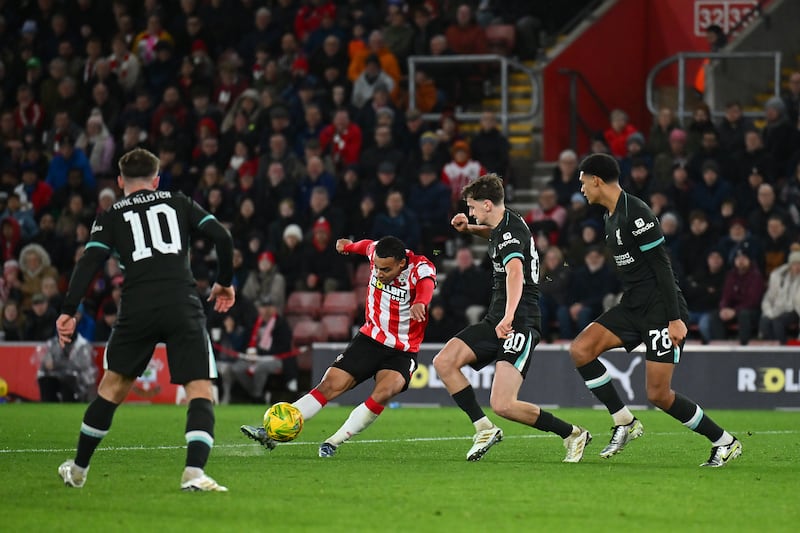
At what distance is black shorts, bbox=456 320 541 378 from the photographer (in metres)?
11.2

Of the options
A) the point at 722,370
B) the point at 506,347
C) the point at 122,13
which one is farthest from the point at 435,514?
the point at 122,13

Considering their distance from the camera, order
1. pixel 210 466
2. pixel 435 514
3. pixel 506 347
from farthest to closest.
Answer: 1. pixel 506 347
2. pixel 210 466
3. pixel 435 514

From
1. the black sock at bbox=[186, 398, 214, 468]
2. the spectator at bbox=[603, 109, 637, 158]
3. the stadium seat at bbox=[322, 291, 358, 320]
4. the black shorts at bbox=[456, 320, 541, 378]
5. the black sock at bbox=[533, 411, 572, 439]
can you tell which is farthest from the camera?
the spectator at bbox=[603, 109, 637, 158]

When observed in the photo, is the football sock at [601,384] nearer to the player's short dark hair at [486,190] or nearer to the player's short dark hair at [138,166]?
the player's short dark hair at [486,190]

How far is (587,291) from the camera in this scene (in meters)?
20.7

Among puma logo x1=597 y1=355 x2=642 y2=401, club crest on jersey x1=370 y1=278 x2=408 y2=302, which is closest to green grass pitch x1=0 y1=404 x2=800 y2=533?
club crest on jersey x1=370 y1=278 x2=408 y2=302

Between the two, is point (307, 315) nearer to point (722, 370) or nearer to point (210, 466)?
point (722, 370)

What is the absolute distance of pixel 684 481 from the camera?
31.7 ft

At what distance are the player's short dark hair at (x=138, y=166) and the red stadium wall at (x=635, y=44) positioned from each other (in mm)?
17693

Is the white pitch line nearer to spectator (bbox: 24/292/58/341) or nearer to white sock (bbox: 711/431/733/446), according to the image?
white sock (bbox: 711/431/733/446)

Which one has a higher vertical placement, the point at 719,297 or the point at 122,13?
the point at 122,13

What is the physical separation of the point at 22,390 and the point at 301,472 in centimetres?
1246

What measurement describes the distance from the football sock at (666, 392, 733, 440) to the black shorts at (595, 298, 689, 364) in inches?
12.4

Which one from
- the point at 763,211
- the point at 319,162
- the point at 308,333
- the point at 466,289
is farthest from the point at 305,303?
the point at 763,211
